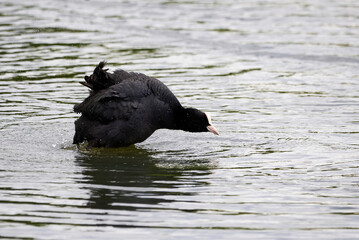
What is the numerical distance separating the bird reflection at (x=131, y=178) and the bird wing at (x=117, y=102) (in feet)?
1.40

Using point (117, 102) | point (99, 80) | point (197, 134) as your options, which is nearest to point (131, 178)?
point (117, 102)

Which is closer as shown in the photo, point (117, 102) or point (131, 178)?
point (131, 178)

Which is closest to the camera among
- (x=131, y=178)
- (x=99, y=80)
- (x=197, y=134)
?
(x=131, y=178)

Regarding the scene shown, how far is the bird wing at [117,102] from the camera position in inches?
326

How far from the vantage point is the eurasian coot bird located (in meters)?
8.27

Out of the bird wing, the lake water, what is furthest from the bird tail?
the lake water

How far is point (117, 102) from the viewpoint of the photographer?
27.3 ft

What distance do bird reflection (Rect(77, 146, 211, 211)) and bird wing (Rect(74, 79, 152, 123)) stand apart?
426 millimetres

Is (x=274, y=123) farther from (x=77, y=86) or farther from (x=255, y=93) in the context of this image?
(x=77, y=86)

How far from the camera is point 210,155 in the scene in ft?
27.1

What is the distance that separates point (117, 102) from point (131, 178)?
1176 mm

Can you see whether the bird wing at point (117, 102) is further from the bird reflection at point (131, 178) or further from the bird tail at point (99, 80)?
the bird reflection at point (131, 178)

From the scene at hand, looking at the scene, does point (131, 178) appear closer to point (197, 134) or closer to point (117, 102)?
point (117, 102)

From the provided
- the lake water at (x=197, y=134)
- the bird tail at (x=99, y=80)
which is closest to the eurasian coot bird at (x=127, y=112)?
the bird tail at (x=99, y=80)
